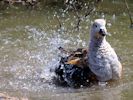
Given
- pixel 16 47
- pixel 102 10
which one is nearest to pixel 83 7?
pixel 102 10

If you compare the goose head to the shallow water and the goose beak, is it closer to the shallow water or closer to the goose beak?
the goose beak

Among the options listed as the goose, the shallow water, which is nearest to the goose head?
the goose

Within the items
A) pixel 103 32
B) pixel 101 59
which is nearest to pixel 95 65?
pixel 101 59

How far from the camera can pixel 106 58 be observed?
20.8 feet

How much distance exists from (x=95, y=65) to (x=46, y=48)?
2.01 m

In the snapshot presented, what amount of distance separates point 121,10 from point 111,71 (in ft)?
13.7

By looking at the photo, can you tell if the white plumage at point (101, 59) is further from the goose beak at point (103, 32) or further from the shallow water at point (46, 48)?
the shallow water at point (46, 48)

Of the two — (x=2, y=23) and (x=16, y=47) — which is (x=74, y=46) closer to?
(x=16, y=47)

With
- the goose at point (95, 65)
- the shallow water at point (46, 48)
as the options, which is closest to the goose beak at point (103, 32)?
the goose at point (95, 65)

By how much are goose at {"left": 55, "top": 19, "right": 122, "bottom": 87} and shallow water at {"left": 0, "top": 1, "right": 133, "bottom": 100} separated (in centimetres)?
13

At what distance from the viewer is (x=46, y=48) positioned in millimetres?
8164

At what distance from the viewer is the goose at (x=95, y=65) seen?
6289 millimetres

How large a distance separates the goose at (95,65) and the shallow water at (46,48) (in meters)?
0.13

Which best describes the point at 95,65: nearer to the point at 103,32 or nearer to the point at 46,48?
the point at 103,32
